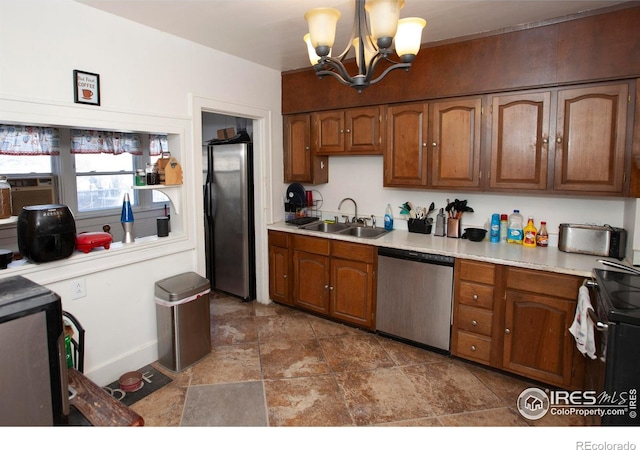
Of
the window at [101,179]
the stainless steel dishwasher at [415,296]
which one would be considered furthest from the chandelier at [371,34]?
the window at [101,179]

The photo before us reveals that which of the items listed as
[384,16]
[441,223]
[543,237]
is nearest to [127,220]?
[384,16]

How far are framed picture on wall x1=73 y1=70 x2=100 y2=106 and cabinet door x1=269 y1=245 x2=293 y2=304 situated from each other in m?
2.09

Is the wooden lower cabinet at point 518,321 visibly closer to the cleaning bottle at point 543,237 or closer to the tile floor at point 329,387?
the tile floor at point 329,387

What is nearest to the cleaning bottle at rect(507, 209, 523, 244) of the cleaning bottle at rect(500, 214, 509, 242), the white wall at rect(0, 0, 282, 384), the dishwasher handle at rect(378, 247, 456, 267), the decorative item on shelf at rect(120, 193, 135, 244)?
the cleaning bottle at rect(500, 214, 509, 242)

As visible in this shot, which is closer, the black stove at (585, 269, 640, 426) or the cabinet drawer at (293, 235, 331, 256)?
the black stove at (585, 269, 640, 426)


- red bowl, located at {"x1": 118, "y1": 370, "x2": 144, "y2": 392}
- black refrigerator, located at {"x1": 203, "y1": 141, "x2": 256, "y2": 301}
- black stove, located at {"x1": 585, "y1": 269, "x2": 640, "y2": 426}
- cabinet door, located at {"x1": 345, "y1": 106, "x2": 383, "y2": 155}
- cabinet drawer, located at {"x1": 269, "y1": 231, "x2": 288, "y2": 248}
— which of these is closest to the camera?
black stove, located at {"x1": 585, "y1": 269, "x2": 640, "y2": 426}

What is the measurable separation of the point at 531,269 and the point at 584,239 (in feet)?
1.83

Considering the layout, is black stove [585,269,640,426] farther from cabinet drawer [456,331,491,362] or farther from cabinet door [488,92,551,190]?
cabinet door [488,92,551,190]

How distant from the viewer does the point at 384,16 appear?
61.3 inches

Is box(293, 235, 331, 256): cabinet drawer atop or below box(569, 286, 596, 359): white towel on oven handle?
atop

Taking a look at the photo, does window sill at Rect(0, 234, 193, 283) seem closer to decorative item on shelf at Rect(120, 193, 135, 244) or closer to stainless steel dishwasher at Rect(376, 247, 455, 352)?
decorative item on shelf at Rect(120, 193, 135, 244)

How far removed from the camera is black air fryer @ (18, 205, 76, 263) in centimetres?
207

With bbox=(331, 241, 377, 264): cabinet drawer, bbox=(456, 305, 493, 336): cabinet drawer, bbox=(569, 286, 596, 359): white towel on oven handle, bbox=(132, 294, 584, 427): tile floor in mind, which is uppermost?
bbox=(331, 241, 377, 264): cabinet drawer

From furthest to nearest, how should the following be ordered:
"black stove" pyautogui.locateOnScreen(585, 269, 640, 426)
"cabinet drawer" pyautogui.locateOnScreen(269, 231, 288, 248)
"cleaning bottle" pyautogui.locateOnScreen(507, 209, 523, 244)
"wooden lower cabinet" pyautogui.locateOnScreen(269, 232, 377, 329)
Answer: "cabinet drawer" pyautogui.locateOnScreen(269, 231, 288, 248)
"wooden lower cabinet" pyautogui.locateOnScreen(269, 232, 377, 329)
"cleaning bottle" pyautogui.locateOnScreen(507, 209, 523, 244)
"black stove" pyautogui.locateOnScreen(585, 269, 640, 426)
